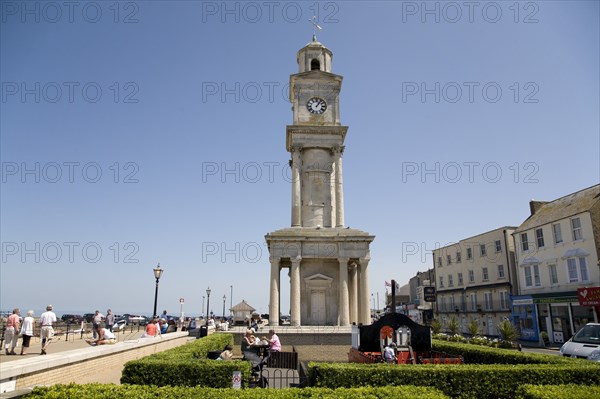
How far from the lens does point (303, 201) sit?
35312mm

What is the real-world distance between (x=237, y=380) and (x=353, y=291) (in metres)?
23.1

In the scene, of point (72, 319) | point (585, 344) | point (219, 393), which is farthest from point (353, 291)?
point (72, 319)

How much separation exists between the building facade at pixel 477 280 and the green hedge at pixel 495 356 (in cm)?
3364

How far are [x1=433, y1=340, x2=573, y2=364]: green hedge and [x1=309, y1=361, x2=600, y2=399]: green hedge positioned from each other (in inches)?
66.2

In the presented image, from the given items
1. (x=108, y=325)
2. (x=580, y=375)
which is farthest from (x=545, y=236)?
(x=108, y=325)

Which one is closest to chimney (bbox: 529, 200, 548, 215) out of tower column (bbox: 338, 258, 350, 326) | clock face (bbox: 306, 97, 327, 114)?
clock face (bbox: 306, 97, 327, 114)

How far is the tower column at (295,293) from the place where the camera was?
30938 millimetres

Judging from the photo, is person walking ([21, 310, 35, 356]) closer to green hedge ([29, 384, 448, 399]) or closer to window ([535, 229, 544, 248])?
green hedge ([29, 384, 448, 399])

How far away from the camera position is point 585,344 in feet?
54.4

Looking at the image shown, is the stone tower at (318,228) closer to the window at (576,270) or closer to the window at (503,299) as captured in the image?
the window at (576,270)

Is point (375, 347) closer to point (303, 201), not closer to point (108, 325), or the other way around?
point (108, 325)

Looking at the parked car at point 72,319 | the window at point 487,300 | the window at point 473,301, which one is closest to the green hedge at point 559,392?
the window at point 487,300

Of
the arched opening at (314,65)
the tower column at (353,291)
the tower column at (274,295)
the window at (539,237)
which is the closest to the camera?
the tower column at (274,295)

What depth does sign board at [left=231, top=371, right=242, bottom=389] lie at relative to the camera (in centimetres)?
1146
